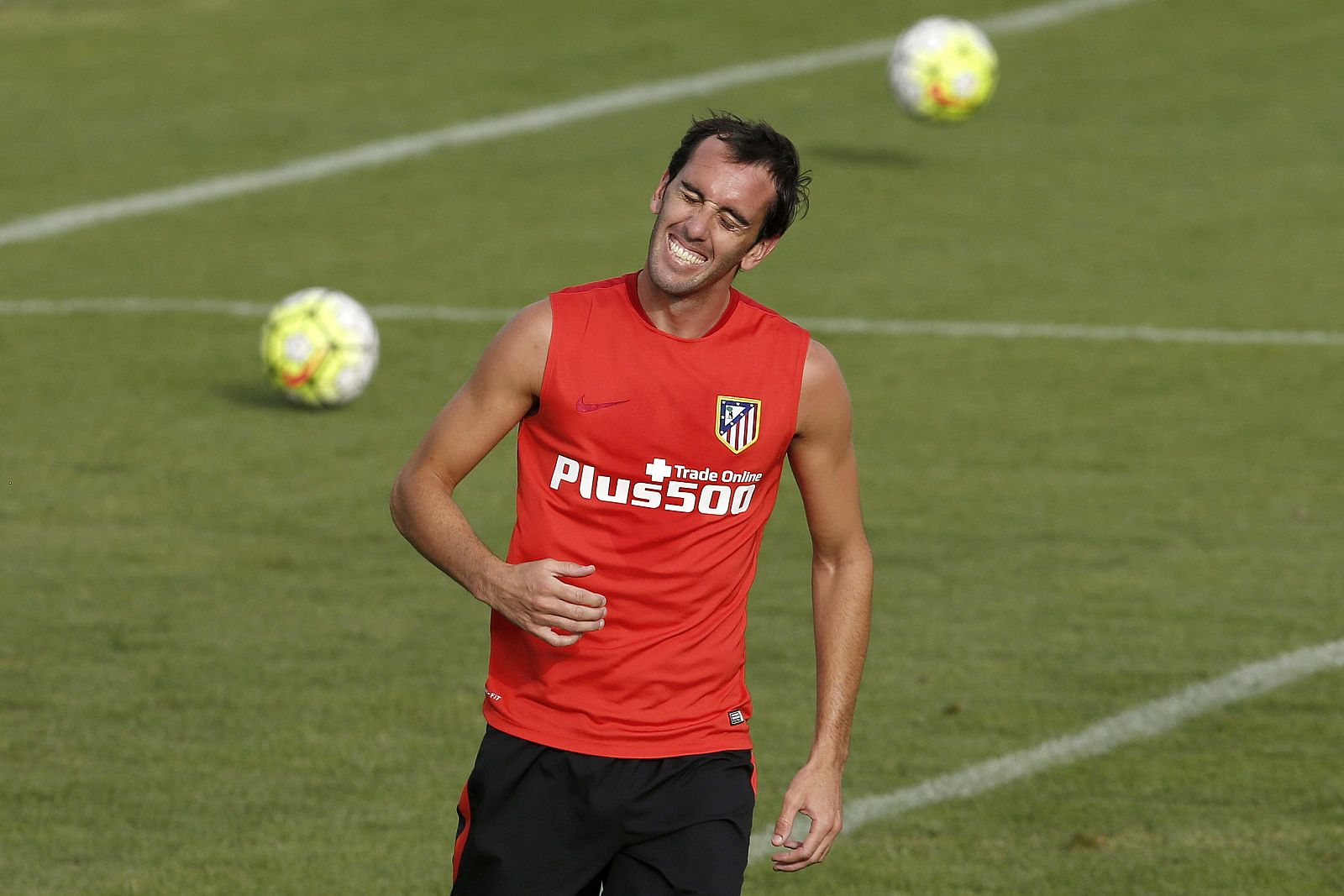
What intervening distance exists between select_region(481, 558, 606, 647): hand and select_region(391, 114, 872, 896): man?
29cm

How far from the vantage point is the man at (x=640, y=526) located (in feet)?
15.6

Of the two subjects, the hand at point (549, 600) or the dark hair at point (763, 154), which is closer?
the hand at point (549, 600)

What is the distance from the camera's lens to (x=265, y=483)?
1166cm

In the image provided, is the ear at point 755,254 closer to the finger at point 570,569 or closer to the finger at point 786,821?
the finger at point 570,569

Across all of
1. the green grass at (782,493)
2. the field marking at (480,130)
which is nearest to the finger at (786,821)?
the green grass at (782,493)

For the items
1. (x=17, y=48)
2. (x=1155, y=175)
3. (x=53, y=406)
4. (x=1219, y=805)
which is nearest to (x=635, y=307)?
(x=1219, y=805)

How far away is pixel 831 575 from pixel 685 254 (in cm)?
87

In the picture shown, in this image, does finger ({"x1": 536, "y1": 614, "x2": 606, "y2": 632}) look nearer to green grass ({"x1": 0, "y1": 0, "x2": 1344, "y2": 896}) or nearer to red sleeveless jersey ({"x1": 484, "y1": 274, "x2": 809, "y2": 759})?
red sleeveless jersey ({"x1": 484, "y1": 274, "x2": 809, "y2": 759})

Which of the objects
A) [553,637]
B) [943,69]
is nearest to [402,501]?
[553,637]

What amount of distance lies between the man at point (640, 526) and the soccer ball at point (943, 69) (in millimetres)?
15546

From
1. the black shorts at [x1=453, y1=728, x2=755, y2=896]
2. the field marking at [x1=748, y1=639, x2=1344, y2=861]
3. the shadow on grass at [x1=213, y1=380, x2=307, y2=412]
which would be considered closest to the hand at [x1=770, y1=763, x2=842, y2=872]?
the black shorts at [x1=453, y1=728, x2=755, y2=896]

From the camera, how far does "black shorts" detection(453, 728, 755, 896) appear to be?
4.76 m

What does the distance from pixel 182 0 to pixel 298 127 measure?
6.13 meters

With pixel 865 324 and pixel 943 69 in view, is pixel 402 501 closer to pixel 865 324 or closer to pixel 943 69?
pixel 865 324
